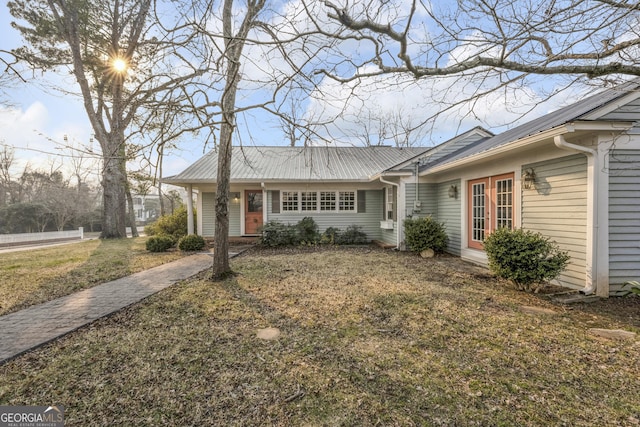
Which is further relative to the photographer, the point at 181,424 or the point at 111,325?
the point at 111,325

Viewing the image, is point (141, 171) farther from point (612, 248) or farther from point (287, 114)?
point (612, 248)

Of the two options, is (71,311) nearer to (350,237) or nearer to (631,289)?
(631,289)

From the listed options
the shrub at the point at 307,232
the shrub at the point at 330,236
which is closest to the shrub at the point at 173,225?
the shrub at the point at 307,232

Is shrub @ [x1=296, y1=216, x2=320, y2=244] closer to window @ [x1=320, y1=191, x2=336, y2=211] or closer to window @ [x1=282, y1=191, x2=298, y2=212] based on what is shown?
window @ [x1=282, y1=191, x2=298, y2=212]

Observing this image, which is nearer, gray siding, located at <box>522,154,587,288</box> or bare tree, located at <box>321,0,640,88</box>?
bare tree, located at <box>321,0,640,88</box>

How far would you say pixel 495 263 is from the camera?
16.0ft

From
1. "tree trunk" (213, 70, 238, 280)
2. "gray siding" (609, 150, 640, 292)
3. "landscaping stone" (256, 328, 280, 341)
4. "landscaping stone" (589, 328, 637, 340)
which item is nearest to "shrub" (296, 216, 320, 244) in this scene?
"tree trunk" (213, 70, 238, 280)

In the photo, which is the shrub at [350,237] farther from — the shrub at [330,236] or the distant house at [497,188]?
the distant house at [497,188]

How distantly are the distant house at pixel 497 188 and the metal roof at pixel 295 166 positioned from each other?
2.8 inches

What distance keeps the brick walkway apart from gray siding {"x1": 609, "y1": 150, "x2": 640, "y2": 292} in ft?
24.1

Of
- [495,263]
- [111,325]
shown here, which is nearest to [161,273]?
[111,325]

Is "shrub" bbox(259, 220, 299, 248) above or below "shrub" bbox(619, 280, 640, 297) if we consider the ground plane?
above

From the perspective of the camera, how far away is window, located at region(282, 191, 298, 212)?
11453mm

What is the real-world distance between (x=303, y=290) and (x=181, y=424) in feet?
10.1
